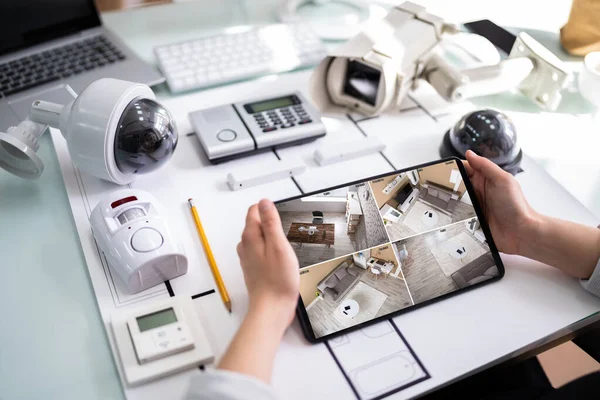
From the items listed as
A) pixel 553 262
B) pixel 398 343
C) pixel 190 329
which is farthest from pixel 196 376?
pixel 553 262

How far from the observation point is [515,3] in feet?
4.37

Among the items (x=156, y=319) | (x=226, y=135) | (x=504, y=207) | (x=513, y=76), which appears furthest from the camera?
(x=513, y=76)

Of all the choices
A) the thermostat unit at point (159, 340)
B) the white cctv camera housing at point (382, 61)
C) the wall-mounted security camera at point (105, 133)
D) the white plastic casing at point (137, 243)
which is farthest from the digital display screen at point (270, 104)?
the thermostat unit at point (159, 340)

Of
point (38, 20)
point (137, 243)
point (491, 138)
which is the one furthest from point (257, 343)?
point (38, 20)

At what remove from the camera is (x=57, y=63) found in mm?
1046

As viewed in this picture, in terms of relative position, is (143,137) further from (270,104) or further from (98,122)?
(270,104)

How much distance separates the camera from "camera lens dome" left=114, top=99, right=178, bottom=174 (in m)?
0.79

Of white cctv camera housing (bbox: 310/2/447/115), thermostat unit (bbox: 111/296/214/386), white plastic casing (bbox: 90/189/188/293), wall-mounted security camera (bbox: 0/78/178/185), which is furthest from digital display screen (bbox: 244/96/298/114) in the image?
thermostat unit (bbox: 111/296/214/386)

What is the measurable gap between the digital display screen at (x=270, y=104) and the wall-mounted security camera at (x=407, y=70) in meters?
0.05

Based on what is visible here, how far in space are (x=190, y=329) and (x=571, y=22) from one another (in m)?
0.97

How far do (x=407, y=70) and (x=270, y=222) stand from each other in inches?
17.2

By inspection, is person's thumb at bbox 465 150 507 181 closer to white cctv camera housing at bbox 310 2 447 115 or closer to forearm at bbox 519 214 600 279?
forearm at bbox 519 214 600 279

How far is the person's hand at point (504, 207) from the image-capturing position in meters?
0.76

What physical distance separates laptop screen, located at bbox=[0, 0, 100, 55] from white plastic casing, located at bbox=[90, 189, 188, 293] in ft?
1.58
